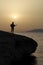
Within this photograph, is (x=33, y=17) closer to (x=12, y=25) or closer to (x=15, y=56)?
(x=12, y=25)

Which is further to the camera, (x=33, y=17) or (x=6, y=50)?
(x=33, y=17)

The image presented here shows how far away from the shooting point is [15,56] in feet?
4.49

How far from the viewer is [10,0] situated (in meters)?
3.33

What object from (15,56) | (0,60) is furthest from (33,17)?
(0,60)

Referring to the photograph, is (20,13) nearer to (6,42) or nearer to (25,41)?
(25,41)

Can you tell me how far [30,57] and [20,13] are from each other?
1613 millimetres

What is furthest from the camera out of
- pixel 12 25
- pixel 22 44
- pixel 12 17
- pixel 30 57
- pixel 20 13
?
pixel 20 13

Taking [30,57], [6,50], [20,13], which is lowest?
[30,57]

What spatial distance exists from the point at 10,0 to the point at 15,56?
2.04 meters

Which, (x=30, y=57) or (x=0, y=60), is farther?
(x=30, y=57)

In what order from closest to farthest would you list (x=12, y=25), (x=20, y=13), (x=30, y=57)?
(x=30, y=57) < (x=12, y=25) < (x=20, y=13)

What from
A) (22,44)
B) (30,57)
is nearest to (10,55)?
(22,44)

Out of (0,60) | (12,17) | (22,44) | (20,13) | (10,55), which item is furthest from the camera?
(20,13)

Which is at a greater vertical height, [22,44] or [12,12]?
[12,12]
